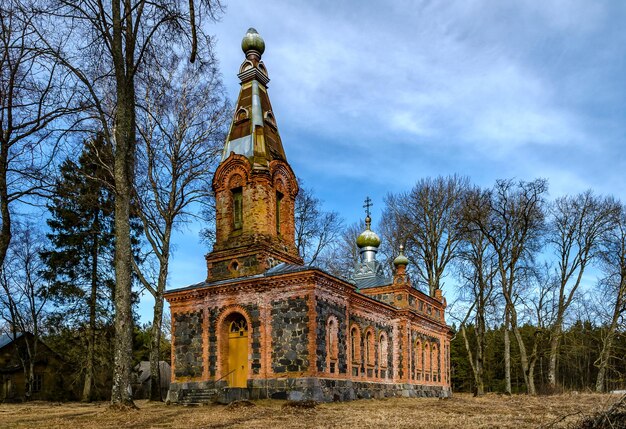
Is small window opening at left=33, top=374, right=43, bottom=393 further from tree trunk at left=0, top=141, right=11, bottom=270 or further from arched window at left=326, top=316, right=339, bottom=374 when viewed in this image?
tree trunk at left=0, top=141, right=11, bottom=270

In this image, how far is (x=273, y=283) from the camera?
16906 mm

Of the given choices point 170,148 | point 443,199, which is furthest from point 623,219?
point 170,148

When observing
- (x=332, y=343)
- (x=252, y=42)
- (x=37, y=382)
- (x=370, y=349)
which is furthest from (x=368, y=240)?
(x=37, y=382)

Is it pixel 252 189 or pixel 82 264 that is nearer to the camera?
pixel 252 189

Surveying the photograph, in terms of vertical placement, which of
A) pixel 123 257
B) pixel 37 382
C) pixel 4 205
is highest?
pixel 4 205

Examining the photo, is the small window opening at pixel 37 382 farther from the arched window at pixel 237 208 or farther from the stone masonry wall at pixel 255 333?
the stone masonry wall at pixel 255 333

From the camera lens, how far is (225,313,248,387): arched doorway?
17.2 metres

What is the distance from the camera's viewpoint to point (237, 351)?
17.5 m

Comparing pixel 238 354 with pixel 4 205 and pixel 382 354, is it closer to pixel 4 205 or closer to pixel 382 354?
pixel 382 354

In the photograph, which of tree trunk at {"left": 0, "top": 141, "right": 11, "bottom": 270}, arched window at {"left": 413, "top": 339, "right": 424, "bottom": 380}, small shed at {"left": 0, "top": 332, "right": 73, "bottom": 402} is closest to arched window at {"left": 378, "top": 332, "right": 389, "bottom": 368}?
arched window at {"left": 413, "top": 339, "right": 424, "bottom": 380}

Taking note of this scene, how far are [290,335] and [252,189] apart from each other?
5.28 meters

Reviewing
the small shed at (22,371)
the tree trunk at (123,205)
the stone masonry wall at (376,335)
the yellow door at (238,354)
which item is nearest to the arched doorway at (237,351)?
the yellow door at (238,354)

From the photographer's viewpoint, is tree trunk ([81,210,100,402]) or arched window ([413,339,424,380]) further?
tree trunk ([81,210,100,402])

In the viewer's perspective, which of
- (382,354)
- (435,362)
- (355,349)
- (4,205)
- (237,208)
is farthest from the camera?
(435,362)
